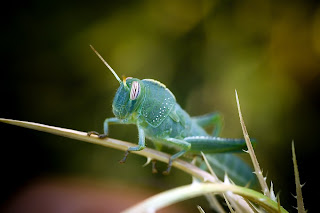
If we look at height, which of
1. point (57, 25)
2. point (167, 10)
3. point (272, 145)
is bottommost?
point (272, 145)

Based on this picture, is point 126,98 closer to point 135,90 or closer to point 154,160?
point 135,90

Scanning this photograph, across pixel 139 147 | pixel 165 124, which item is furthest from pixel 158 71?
pixel 139 147

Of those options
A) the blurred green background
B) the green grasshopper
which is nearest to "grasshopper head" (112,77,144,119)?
the green grasshopper

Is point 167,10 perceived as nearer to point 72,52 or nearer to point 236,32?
point 236,32

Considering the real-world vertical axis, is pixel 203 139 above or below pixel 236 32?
below

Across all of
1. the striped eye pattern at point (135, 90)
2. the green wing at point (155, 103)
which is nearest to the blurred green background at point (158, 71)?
the green wing at point (155, 103)

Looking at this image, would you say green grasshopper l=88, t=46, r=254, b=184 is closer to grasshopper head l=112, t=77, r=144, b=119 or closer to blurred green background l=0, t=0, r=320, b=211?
grasshopper head l=112, t=77, r=144, b=119

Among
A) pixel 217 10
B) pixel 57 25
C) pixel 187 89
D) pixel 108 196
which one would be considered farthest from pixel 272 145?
pixel 57 25
